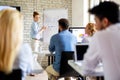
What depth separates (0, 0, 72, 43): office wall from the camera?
22.2 feet

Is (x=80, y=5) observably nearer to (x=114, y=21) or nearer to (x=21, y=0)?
(x=21, y=0)

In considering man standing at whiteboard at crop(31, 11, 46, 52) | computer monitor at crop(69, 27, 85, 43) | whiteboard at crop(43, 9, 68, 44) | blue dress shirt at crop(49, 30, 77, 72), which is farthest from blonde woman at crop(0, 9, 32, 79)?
whiteboard at crop(43, 9, 68, 44)

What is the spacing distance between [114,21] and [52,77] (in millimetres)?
2258

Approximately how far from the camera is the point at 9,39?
168 centimetres

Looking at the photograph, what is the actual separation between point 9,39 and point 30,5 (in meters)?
5.27

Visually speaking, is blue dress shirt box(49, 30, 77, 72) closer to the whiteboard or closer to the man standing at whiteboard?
the man standing at whiteboard

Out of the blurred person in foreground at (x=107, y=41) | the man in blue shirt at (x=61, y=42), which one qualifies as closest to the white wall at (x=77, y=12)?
the man in blue shirt at (x=61, y=42)

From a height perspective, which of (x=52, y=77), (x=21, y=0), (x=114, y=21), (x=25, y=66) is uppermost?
(x=21, y=0)

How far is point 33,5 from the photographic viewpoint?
22.5 ft

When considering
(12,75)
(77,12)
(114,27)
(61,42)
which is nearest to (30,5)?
(77,12)

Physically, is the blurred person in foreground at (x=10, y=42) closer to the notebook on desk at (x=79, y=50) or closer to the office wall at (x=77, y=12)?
the notebook on desk at (x=79, y=50)

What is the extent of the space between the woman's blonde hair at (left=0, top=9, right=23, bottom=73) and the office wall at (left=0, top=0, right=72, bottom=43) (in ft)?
16.6

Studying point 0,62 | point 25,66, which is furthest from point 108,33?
point 0,62

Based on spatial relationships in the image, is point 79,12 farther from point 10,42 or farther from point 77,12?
point 10,42
